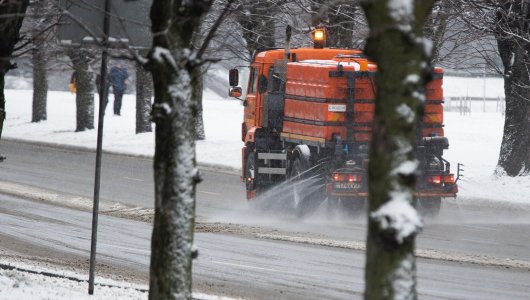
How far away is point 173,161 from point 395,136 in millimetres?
1898

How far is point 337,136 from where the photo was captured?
1850cm

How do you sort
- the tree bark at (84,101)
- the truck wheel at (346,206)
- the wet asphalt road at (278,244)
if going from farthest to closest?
the tree bark at (84,101), the truck wheel at (346,206), the wet asphalt road at (278,244)

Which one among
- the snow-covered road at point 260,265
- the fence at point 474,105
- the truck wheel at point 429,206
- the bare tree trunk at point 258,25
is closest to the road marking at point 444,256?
the snow-covered road at point 260,265

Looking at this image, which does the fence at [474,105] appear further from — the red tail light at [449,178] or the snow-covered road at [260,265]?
the snow-covered road at [260,265]

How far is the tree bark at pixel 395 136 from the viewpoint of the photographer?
5.40 m

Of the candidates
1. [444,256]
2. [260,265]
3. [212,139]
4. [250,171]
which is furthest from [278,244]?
[212,139]

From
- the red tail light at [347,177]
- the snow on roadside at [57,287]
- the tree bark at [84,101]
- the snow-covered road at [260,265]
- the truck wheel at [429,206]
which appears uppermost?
the tree bark at [84,101]

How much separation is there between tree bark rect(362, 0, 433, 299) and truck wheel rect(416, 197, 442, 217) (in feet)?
43.9

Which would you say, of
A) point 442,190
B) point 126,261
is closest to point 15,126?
point 442,190

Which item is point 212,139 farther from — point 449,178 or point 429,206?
point 449,178

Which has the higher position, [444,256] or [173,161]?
[173,161]

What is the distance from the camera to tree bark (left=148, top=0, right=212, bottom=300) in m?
6.88

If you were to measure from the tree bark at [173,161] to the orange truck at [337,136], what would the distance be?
11233 millimetres

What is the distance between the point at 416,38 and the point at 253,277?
729 centimetres
